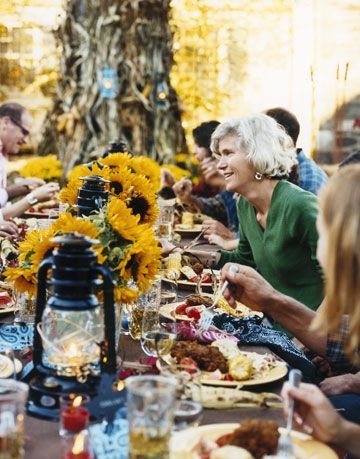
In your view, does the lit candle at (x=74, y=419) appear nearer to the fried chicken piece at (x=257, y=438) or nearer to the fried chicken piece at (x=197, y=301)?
the fried chicken piece at (x=257, y=438)

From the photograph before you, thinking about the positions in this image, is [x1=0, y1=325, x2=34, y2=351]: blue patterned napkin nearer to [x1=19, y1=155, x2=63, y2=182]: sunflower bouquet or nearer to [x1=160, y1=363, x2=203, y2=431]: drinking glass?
[x1=160, y1=363, x2=203, y2=431]: drinking glass

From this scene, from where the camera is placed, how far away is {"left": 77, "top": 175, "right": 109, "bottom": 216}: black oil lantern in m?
2.24

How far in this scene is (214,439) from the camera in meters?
1.42

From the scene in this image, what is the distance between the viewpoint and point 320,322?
147cm

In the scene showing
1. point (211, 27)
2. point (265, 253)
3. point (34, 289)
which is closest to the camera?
point (34, 289)

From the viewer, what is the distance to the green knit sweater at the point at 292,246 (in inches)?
116

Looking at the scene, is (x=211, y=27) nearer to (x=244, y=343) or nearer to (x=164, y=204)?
(x=164, y=204)

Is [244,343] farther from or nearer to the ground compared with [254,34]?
nearer to the ground

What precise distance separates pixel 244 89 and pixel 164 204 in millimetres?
5490

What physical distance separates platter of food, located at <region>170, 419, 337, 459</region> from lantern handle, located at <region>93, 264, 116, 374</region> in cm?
26

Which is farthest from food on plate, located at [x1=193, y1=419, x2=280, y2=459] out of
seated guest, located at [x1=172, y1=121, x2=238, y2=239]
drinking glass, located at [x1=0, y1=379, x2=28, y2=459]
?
seated guest, located at [x1=172, y1=121, x2=238, y2=239]

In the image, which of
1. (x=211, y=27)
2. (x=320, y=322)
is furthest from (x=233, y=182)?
(x=211, y=27)

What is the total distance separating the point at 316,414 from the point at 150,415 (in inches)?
14.2

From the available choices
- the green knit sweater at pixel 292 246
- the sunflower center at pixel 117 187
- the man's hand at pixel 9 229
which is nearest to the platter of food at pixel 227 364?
the sunflower center at pixel 117 187
